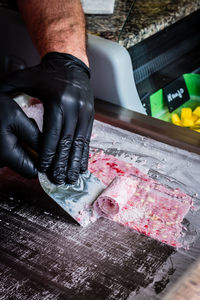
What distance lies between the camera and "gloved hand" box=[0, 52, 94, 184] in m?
1.28

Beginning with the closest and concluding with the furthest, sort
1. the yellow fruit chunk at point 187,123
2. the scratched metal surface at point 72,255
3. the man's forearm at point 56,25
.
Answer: the scratched metal surface at point 72,255 < the man's forearm at point 56,25 < the yellow fruit chunk at point 187,123

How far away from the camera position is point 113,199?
125 cm

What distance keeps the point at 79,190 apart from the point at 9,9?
3.63 feet

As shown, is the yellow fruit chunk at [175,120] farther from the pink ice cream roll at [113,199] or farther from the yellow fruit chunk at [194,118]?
the pink ice cream roll at [113,199]

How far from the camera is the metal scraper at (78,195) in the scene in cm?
126

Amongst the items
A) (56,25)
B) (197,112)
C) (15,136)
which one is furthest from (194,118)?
(15,136)

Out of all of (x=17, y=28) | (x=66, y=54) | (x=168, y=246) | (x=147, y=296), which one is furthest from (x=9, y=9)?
(x=147, y=296)

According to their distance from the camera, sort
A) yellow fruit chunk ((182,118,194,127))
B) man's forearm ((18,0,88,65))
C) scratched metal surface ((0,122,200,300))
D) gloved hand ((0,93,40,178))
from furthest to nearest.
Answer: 1. yellow fruit chunk ((182,118,194,127))
2. man's forearm ((18,0,88,65))
3. gloved hand ((0,93,40,178))
4. scratched metal surface ((0,122,200,300))

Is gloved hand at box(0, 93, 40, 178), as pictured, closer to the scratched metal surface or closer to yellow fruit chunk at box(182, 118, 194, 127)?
the scratched metal surface

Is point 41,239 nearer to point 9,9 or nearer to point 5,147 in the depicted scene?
point 5,147

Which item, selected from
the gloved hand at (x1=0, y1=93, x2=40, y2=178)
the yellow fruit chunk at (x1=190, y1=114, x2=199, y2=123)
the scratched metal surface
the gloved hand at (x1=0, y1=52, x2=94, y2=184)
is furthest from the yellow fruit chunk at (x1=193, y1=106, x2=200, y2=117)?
the gloved hand at (x1=0, y1=93, x2=40, y2=178)

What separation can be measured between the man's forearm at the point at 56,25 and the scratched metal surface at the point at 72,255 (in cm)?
57

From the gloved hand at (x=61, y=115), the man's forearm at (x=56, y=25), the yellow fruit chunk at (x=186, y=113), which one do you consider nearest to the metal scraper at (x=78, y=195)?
the gloved hand at (x=61, y=115)

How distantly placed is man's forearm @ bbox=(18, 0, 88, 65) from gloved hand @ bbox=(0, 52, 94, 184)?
0.26 metres
